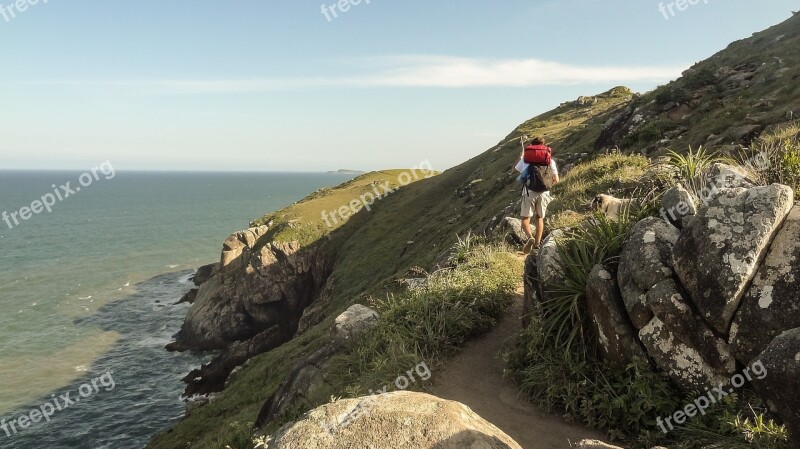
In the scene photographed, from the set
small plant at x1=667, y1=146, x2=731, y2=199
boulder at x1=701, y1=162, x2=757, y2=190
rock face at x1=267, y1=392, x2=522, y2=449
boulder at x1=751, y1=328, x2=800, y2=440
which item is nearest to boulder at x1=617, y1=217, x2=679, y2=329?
boulder at x1=701, y1=162, x2=757, y2=190

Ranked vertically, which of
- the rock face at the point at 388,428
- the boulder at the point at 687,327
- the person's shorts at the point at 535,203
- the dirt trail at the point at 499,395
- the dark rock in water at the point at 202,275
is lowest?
the dirt trail at the point at 499,395

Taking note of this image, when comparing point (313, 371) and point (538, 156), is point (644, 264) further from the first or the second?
point (313, 371)

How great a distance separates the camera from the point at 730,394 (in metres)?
6.64

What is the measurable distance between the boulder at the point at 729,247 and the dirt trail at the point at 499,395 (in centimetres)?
306

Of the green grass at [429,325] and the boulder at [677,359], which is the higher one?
the green grass at [429,325]

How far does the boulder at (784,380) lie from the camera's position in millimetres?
4418

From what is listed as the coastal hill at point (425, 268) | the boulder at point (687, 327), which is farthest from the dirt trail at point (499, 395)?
the boulder at point (687, 327)

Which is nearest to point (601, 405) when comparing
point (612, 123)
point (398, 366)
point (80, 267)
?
point (398, 366)

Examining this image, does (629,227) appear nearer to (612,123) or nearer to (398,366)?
(398,366)

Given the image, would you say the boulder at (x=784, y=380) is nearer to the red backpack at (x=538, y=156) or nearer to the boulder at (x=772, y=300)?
the boulder at (x=772, y=300)

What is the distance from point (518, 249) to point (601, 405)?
9.20m

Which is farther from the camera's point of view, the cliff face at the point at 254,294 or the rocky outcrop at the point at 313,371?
the cliff face at the point at 254,294

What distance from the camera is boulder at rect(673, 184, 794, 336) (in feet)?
21.6

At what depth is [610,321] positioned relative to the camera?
26.3 ft
